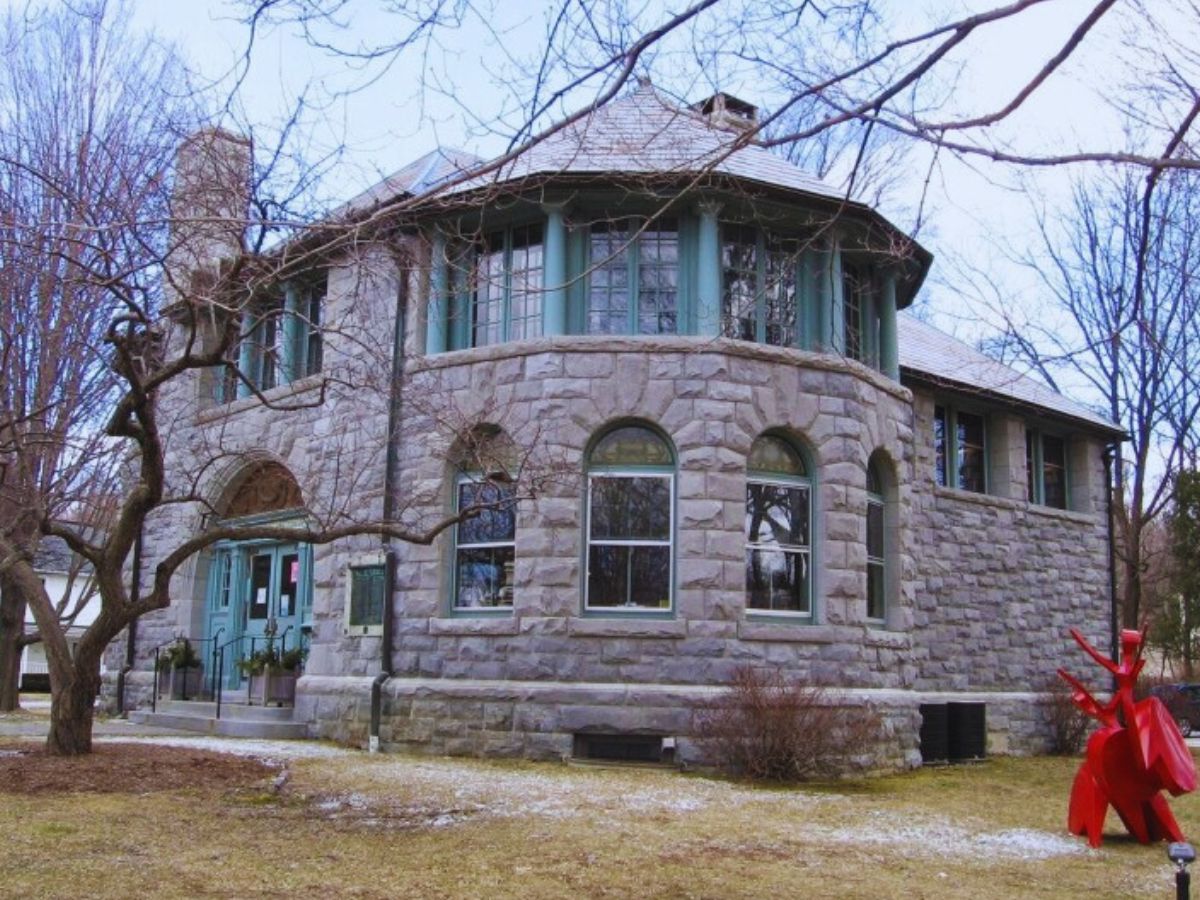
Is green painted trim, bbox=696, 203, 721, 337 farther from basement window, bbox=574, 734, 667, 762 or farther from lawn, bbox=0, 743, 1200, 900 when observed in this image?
lawn, bbox=0, 743, 1200, 900

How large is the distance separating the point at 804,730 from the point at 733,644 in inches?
54.9

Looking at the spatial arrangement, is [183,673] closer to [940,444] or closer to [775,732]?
[775,732]

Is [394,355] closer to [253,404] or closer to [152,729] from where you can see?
[253,404]

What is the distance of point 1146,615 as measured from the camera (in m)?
39.2

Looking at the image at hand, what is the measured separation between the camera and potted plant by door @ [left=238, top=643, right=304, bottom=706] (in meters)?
16.0

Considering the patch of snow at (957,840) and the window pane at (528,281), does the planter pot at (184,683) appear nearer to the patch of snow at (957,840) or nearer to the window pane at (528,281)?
the window pane at (528,281)

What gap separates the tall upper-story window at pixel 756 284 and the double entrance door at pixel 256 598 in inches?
261

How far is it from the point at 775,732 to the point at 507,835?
429cm

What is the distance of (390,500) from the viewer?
1466 cm

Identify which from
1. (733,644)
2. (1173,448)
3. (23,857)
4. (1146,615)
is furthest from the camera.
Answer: (1146,615)

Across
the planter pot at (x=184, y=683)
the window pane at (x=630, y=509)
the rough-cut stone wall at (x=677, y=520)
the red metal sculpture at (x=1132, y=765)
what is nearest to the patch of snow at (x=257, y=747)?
the rough-cut stone wall at (x=677, y=520)

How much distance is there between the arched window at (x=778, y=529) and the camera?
1376cm

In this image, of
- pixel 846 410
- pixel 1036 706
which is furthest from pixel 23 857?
pixel 1036 706

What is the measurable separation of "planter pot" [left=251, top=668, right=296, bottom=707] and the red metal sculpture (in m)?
9.98
